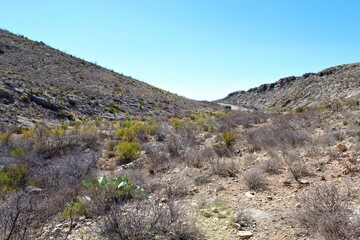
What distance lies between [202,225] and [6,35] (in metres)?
Answer: 38.0

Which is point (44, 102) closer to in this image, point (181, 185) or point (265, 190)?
point (181, 185)

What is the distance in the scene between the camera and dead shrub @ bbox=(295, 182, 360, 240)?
142 inches

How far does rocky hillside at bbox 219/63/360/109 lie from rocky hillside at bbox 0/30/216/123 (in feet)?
59.6

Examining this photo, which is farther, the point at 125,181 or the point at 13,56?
the point at 13,56

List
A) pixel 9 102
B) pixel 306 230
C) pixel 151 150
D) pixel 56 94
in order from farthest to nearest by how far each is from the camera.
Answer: pixel 56 94
pixel 9 102
pixel 151 150
pixel 306 230

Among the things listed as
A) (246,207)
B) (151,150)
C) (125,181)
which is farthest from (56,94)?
(246,207)

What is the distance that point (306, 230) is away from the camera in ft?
13.3

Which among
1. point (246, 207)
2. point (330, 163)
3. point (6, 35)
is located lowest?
point (246, 207)

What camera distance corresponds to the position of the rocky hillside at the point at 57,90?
692 inches

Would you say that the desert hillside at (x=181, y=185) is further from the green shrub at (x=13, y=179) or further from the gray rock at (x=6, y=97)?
the gray rock at (x=6, y=97)

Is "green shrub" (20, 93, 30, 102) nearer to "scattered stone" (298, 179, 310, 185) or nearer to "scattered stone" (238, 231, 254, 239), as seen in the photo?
"scattered stone" (298, 179, 310, 185)

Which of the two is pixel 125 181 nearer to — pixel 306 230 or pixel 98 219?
pixel 98 219

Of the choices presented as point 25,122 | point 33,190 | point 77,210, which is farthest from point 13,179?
point 25,122

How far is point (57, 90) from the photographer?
Answer: 22.3 m
